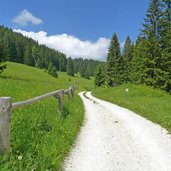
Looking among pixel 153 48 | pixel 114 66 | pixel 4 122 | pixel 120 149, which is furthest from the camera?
pixel 114 66

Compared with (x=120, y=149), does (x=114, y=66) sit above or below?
above

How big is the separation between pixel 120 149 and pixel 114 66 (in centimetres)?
5674

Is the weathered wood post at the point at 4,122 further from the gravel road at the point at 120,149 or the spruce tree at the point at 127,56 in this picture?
the spruce tree at the point at 127,56

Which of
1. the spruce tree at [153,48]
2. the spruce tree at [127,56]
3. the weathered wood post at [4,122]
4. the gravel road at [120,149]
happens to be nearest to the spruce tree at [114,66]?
the spruce tree at [127,56]

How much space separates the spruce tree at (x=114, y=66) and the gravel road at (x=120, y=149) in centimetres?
5229

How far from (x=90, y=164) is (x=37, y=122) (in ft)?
8.85

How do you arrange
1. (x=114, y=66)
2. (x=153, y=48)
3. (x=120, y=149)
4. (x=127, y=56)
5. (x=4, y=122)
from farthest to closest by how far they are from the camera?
(x=127, y=56) < (x=114, y=66) < (x=153, y=48) < (x=120, y=149) < (x=4, y=122)

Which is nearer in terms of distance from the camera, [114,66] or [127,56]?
[114,66]

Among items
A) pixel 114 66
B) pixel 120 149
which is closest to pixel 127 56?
pixel 114 66

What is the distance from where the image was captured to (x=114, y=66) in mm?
63688

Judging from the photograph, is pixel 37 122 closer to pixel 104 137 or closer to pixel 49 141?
pixel 49 141

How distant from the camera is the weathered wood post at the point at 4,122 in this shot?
4.86 metres

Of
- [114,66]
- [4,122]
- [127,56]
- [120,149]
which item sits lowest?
[120,149]

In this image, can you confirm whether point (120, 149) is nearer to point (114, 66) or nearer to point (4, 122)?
point (4, 122)
